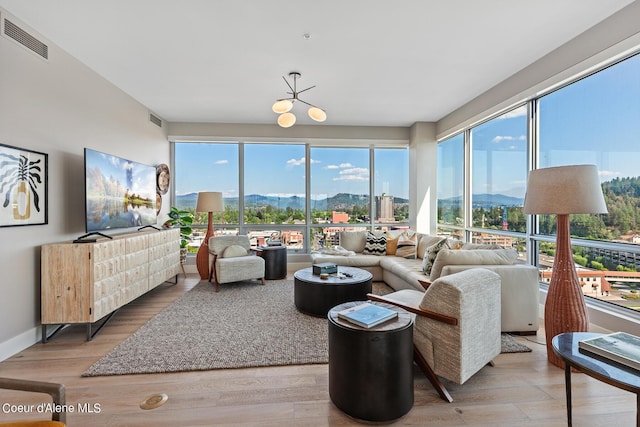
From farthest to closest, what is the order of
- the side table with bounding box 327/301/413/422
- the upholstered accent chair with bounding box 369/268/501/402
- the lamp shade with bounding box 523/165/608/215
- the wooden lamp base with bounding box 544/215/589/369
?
the wooden lamp base with bounding box 544/215/589/369 → the lamp shade with bounding box 523/165/608/215 → the upholstered accent chair with bounding box 369/268/501/402 → the side table with bounding box 327/301/413/422

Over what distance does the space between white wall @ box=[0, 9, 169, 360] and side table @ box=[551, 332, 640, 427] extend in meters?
3.81

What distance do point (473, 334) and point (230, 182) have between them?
16.6 feet

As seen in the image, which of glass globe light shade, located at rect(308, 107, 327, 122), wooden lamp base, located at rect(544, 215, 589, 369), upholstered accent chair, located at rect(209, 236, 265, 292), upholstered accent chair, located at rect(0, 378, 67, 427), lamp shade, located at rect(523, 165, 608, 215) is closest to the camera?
upholstered accent chair, located at rect(0, 378, 67, 427)

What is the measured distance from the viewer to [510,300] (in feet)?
9.54

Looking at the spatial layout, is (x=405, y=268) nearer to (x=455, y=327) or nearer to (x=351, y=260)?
(x=351, y=260)

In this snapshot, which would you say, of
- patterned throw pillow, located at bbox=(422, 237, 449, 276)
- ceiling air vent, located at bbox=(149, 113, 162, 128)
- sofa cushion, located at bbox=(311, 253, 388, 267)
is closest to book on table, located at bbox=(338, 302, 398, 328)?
patterned throw pillow, located at bbox=(422, 237, 449, 276)

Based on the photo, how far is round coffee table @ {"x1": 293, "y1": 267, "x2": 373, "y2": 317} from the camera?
10.8 feet

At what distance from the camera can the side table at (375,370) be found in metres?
1.68

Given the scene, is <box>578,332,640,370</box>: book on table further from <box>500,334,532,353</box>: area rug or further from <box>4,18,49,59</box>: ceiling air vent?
<box>4,18,49,59</box>: ceiling air vent

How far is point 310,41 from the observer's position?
2947mm

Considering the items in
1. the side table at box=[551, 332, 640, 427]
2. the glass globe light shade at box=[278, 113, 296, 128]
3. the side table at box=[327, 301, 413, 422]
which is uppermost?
the glass globe light shade at box=[278, 113, 296, 128]

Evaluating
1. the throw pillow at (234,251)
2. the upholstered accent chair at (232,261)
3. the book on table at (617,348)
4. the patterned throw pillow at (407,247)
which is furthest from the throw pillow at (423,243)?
the book on table at (617,348)

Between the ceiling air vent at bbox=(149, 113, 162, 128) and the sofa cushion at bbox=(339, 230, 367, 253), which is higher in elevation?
the ceiling air vent at bbox=(149, 113, 162, 128)

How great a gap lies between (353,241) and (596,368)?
4073 millimetres
